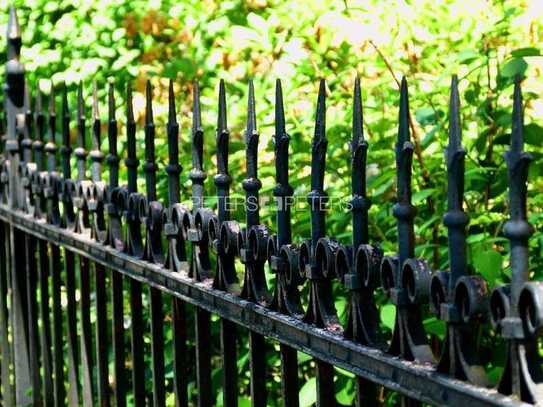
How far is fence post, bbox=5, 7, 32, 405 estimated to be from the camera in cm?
387

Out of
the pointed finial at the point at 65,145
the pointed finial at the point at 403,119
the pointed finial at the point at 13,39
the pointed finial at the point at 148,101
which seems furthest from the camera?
the pointed finial at the point at 13,39

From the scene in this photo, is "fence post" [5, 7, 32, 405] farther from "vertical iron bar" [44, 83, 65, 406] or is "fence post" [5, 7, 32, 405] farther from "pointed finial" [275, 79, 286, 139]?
"pointed finial" [275, 79, 286, 139]

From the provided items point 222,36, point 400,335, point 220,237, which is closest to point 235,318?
point 220,237

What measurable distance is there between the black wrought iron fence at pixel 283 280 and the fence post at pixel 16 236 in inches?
10.0

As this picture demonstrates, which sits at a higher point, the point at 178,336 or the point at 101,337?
the point at 178,336

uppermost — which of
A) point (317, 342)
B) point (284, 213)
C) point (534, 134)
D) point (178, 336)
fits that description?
point (534, 134)

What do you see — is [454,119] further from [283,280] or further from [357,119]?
[283,280]

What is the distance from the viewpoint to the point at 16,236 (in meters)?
3.91

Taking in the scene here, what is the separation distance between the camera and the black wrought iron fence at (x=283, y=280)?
139cm

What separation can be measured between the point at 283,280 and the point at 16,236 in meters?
2.21

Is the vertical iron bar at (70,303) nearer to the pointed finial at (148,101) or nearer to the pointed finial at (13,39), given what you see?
the pointed finial at (148,101)

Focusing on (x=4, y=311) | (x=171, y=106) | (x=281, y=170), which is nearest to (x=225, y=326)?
(x=281, y=170)

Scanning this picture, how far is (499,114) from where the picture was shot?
8.88ft

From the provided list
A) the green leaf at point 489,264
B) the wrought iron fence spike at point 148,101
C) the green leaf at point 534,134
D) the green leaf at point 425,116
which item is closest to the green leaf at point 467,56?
the green leaf at point 425,116
